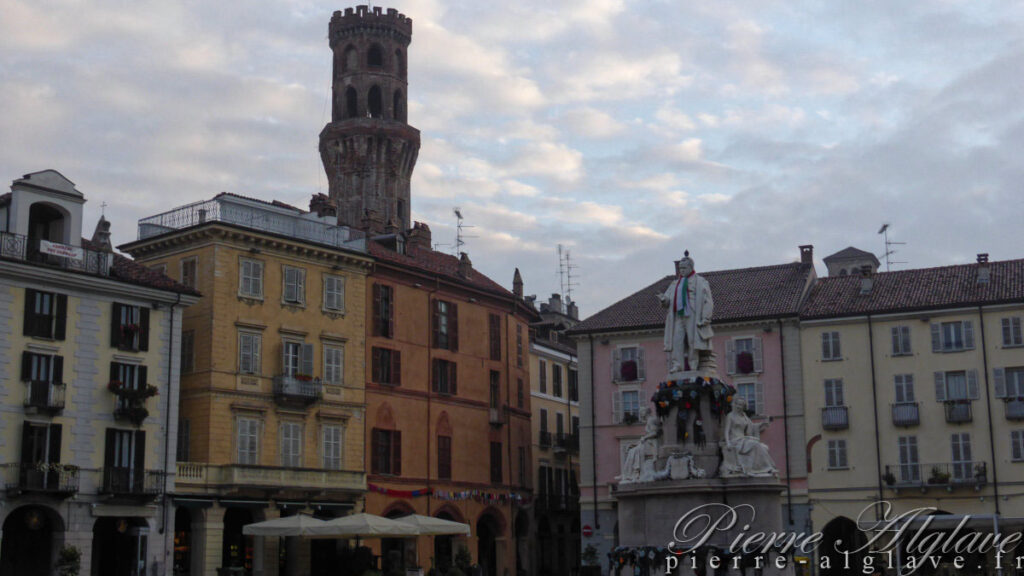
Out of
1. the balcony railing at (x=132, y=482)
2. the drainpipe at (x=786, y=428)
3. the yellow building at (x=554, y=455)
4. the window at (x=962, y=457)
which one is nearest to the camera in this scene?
the balcony railing at (x=132, y=482)

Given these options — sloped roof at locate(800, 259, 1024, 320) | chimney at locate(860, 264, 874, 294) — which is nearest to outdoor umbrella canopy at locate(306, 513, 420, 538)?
sloped roof at locate(800, 259, 1024, 320)

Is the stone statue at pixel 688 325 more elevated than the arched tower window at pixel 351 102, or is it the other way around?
the arched tower window at pixel 351 102

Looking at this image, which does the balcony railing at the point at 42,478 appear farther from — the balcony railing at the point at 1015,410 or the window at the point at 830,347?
the balcony railing at the point at 1015,410

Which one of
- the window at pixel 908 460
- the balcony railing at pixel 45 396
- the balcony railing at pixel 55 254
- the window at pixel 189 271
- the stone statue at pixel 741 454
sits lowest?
the stone statue at pixel 741 454

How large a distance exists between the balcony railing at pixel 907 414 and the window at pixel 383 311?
74.1 ft

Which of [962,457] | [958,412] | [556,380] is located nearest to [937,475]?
[962,457]

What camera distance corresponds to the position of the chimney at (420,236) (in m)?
68.2

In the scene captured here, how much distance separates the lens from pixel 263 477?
52.3 metres

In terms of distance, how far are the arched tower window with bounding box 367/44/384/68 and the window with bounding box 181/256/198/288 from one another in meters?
42.4

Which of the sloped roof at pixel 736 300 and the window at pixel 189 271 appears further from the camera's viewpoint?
the sloped roof at pixel 736 300

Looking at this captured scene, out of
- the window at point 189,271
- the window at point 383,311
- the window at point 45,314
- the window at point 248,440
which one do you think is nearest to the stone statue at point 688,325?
the window at point 45,314

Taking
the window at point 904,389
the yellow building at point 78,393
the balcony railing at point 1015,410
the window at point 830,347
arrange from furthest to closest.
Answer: the window at point 830,347
the window at point 904,389
the balcony railing at point 1015,410
the yellow building at point 78,393

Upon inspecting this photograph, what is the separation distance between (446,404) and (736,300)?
1475 centimetres

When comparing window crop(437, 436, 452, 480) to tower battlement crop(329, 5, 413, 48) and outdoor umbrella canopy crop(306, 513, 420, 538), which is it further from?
tower battlement crop(329, 5, 413, 48)
